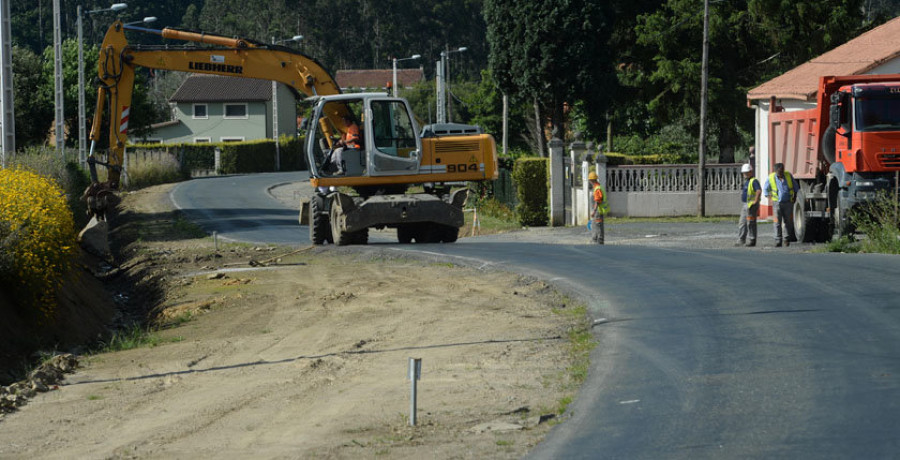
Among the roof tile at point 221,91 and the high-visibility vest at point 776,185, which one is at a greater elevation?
the roof tile at point 221,91

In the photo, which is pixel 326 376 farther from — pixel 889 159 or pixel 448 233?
pixel 889 159

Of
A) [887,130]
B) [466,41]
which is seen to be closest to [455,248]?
[887,130]

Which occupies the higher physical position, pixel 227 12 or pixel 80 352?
pixel 227 12

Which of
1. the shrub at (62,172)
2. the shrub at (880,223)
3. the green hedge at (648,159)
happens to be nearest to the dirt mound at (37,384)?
the shrub at (880,223)

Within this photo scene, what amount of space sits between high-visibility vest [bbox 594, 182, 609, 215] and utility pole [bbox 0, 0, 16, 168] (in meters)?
12.2

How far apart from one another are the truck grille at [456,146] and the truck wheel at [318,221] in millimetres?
2865

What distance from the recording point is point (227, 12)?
132 metres

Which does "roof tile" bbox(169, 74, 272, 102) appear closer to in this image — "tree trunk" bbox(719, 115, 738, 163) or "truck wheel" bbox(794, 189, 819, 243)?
"tree trunk" bbox(719, 115, 738, 163)

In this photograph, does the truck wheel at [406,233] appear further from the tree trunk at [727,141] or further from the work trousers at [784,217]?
the tree trunk at [727,141]

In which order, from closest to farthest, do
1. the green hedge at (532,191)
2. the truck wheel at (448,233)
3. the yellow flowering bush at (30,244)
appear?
the yellow flowering bush at (30,244) < the truck wheel at (448,233) < the green hedge at (532,191)

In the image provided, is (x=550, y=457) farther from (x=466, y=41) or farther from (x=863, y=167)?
(x=466, y=41)

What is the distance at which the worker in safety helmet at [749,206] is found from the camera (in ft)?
79.4

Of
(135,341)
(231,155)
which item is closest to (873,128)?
(135,341)

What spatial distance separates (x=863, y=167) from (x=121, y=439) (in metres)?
17.4
